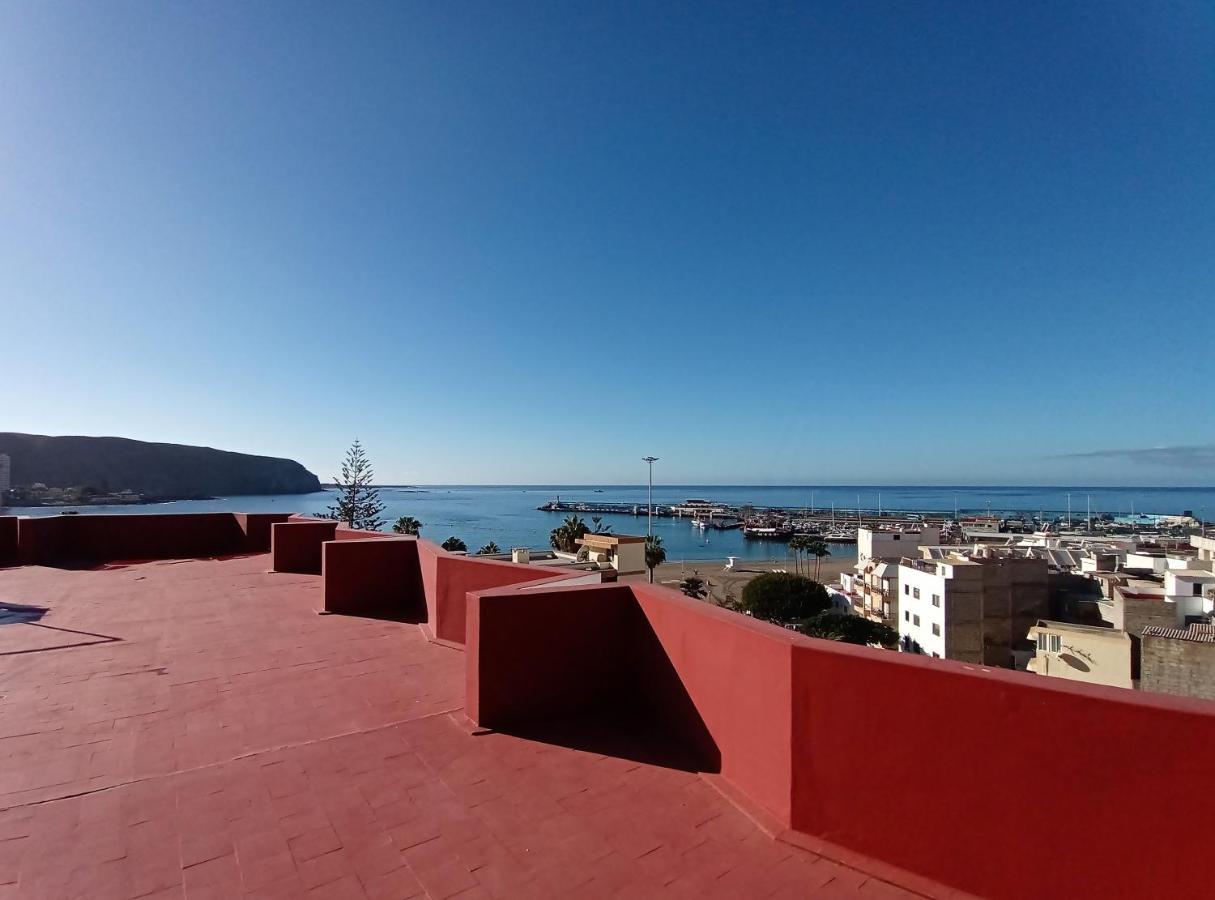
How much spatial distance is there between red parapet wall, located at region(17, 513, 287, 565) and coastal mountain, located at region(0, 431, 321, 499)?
175ft

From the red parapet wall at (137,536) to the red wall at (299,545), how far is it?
2.02 m

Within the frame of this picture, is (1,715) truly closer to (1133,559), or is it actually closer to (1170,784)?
(1170,784)

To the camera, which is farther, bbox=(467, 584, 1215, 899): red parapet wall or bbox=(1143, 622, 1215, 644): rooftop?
bbox=(1143, 622, 1215, 644): rooftop

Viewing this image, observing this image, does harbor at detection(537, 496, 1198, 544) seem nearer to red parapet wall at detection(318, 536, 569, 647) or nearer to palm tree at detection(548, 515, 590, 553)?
palm tree at detection(548, 515, 590, 553)

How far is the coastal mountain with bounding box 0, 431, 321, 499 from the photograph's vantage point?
58.8m

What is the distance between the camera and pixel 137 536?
8.61 m

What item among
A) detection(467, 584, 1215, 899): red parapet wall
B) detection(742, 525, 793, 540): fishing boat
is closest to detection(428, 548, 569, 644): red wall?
detection(467, 584, 1215, 899): red parapet wall

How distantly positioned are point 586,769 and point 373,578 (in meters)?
3.66

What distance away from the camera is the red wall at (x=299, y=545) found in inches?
287

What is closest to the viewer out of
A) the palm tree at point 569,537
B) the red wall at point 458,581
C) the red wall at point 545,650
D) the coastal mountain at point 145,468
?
the red wall at point 545,650

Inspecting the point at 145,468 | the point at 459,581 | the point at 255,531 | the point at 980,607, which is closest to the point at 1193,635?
the point at 980,607

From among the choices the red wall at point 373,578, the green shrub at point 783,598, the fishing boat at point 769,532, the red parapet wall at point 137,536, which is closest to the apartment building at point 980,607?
the green shrub at point 783,598

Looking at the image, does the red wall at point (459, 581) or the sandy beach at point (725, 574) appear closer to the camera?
the red wall at point (459, 581)

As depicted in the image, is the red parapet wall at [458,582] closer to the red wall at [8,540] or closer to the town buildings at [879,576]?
the red wall at [8,540]
